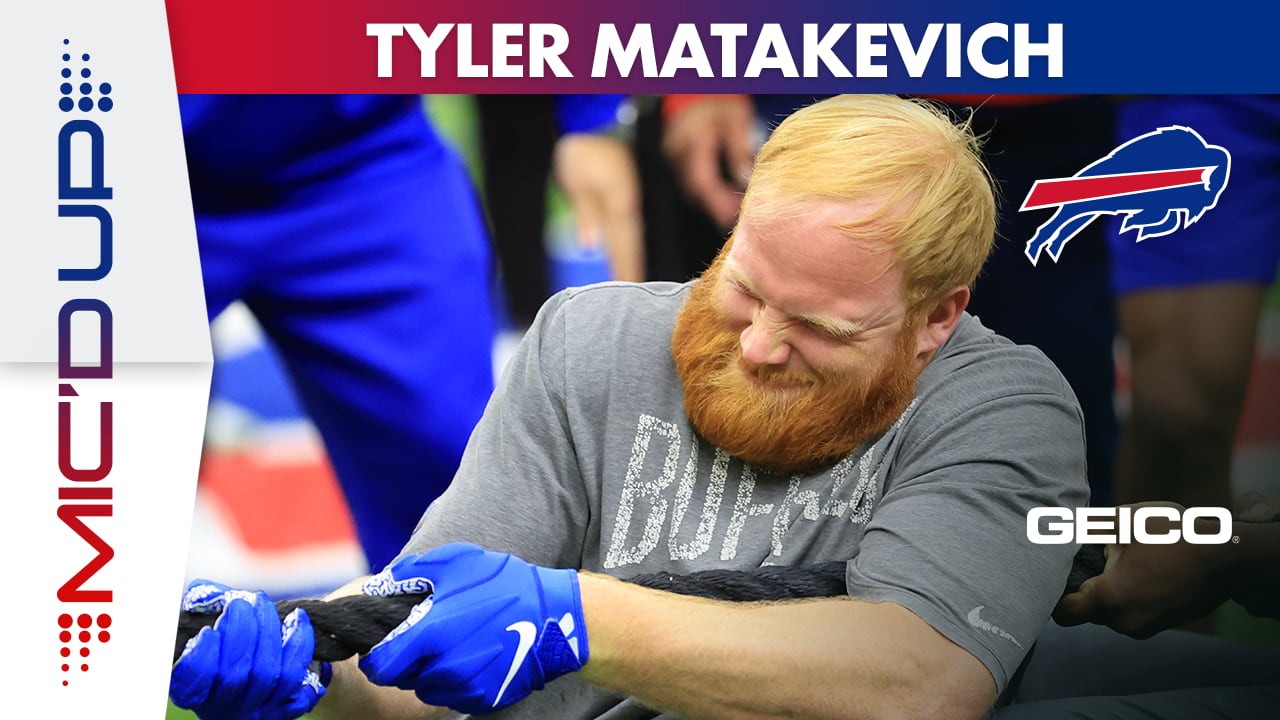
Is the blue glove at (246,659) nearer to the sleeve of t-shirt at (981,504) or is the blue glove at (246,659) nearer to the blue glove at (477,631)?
the blue glove at (477,631)

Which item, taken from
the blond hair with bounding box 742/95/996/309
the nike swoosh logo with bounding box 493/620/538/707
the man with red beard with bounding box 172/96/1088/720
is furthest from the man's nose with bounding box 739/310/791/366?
the nike swoosh logo with bounding box 493/620/538/707

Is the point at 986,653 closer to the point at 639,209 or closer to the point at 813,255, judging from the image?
the point at 813,255

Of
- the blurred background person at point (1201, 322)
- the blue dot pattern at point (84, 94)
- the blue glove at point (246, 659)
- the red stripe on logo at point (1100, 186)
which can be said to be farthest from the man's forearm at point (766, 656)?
the blue dot pattern at point (84, 94)

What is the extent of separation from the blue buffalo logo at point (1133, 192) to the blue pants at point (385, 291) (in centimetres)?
60

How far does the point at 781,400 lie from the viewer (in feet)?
4.57

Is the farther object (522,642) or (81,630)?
(81,630)

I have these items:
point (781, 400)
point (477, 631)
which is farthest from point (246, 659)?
point (781, 400)

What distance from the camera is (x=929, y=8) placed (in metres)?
1.41

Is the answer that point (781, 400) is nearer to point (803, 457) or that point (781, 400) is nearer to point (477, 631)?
point (803, 457)

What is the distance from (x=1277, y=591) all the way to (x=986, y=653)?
1.36ft

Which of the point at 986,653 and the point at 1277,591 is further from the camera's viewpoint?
the point at 1277,591

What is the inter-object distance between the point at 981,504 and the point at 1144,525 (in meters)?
0.26

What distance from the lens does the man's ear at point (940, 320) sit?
1407mm

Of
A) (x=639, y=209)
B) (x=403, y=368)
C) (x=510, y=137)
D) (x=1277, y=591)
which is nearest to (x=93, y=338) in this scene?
(x=403, y=368)
